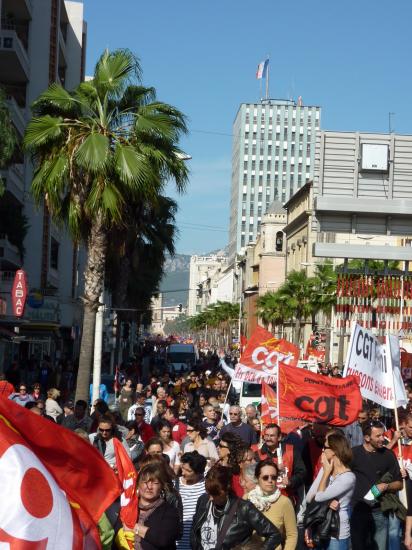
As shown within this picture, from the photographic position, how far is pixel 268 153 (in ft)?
592

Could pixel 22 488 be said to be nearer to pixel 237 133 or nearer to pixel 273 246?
pixel 273 246

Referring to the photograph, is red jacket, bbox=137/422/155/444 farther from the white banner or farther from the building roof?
the building roof

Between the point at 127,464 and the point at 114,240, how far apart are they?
50.0ft

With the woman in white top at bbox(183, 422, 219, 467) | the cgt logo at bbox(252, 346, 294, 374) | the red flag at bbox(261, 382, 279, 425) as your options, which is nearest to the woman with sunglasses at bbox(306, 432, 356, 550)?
the woman in white top at bbox(183, 422, 219, 467)

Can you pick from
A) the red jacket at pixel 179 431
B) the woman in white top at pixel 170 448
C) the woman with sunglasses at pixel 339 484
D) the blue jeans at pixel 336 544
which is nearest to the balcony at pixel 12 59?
the red jacket at pixel 179 431

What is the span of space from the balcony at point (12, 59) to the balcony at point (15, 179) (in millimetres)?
3855

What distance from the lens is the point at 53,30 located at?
173 ft

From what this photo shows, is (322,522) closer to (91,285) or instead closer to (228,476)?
(228,476)

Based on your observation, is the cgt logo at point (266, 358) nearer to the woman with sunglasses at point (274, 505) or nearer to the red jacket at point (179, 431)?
the red jacket at point (179, 431)

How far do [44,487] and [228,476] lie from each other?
2757mm

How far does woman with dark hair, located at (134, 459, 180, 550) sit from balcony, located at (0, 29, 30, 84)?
35.4 metres

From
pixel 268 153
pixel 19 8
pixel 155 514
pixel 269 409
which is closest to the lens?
pixel 155 514

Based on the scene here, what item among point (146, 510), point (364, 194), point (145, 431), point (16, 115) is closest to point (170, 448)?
point (145, 431)

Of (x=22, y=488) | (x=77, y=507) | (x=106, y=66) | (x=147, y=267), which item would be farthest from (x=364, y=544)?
(x=147, y=267)
